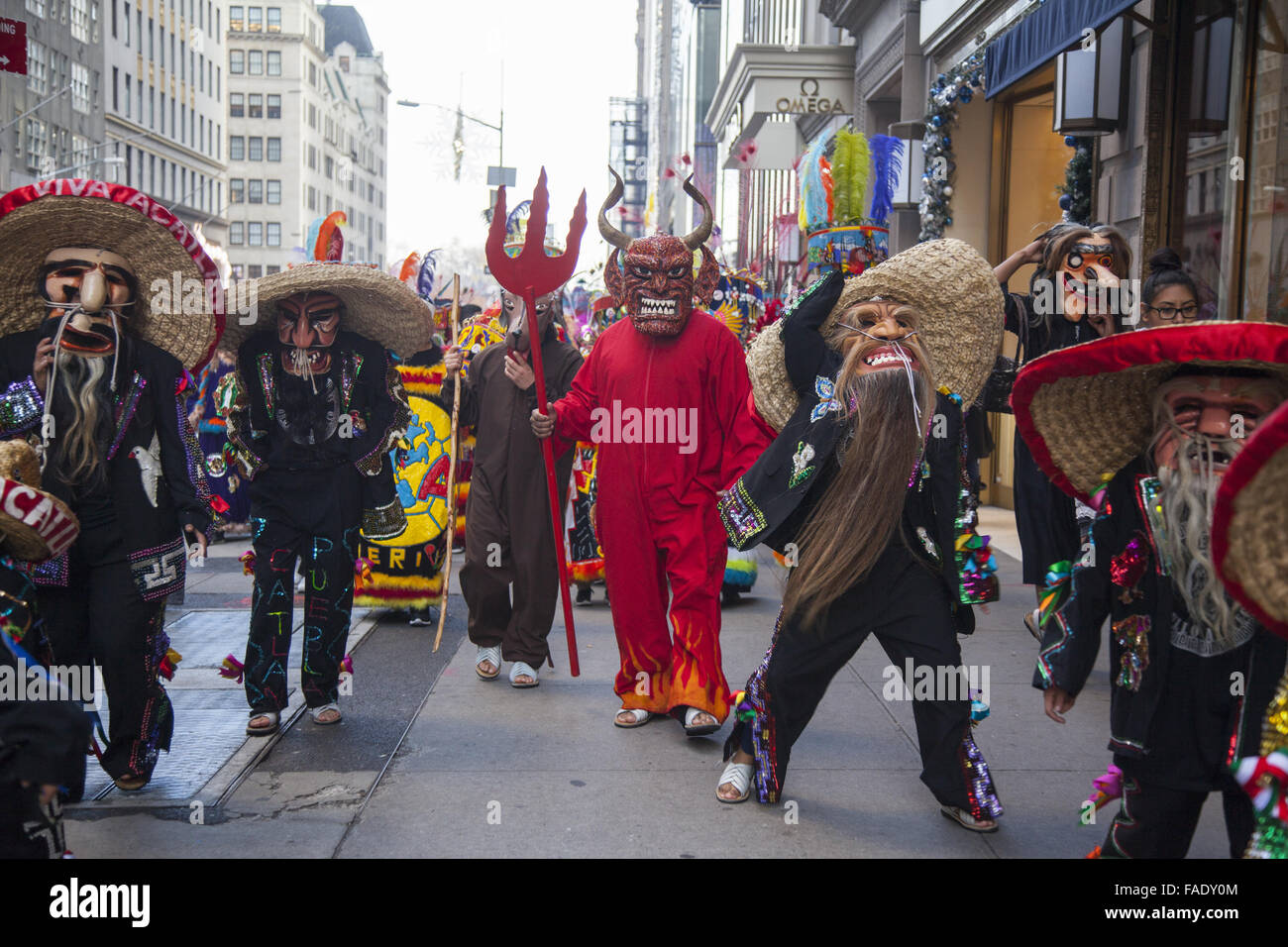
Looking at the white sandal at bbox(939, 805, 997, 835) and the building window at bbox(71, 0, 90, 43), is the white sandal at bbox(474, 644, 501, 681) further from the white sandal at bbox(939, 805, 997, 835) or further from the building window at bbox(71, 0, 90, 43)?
the building window at bbox(71, 0, 90, 43)

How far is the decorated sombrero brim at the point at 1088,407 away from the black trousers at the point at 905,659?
73 centimetres

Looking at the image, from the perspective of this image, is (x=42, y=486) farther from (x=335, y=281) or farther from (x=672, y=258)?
(x=672, y=258)

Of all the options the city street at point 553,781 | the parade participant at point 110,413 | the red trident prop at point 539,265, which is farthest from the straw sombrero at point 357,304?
the city street at point 553,781

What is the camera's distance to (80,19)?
48469mm

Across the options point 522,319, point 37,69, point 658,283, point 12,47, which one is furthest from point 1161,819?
point 37,69

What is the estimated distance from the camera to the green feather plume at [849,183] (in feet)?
20.7

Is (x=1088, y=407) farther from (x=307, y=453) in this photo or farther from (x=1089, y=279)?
(x=307, y=453)

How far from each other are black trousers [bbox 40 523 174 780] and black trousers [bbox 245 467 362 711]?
0.89 m

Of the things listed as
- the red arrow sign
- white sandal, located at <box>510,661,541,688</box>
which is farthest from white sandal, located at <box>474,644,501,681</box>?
the red arrow sign

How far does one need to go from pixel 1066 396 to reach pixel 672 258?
2348 millimetres

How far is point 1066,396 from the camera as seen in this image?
3480mm

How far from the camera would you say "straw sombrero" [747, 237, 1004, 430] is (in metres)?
4.42

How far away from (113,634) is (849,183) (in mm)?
4006
